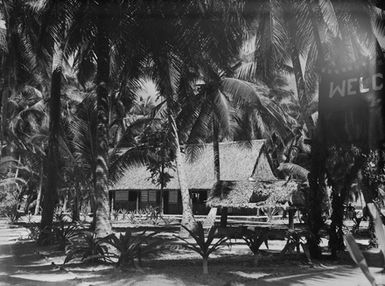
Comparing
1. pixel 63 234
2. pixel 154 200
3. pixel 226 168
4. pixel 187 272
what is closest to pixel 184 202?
pixel 63 234

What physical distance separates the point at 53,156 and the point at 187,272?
854cm

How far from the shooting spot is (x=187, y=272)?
33.0ft

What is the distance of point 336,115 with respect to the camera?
360 inches

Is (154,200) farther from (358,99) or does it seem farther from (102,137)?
(358,99)

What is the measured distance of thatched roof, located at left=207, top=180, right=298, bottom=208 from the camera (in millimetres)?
17219

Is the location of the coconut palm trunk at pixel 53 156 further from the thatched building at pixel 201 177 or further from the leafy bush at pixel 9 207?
the leafy bush at pixel 9 207

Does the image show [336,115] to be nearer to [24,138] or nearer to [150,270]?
[150,270]

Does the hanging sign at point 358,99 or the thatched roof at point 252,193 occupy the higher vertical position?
the hanging sign at point 358,99

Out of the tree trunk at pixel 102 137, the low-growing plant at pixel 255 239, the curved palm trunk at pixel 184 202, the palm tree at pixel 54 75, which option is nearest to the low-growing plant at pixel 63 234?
the palm tree at pixel 54 75

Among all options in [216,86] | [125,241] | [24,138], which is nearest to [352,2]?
[125,241]

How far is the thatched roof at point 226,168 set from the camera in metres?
32.4

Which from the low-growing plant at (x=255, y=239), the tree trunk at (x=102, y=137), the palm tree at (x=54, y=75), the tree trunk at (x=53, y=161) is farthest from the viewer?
the tree trunk at (x=53, y=161)

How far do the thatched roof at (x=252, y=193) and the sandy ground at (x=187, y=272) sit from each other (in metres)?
4.22

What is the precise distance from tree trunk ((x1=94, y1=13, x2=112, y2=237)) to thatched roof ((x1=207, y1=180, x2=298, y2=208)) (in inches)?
269
